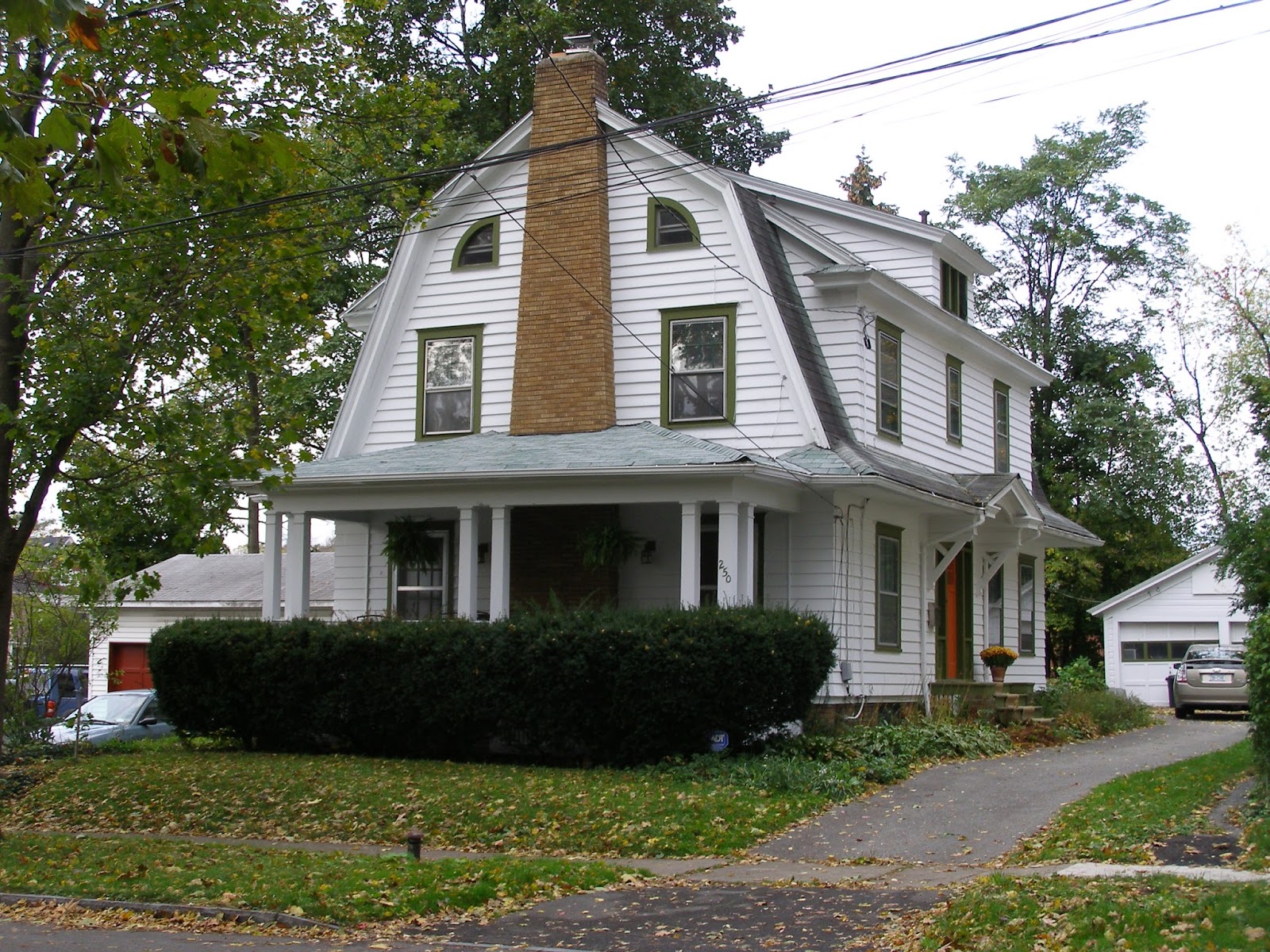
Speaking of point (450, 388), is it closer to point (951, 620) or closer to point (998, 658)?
point (951, 620)

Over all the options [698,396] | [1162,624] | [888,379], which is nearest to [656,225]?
[698,396]

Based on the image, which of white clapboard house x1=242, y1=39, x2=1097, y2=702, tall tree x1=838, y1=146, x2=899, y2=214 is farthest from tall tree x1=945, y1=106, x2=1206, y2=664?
white clapboard house x1=242, y1=39, x2=1097, y2=702

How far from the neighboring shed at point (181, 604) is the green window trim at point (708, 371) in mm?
13539

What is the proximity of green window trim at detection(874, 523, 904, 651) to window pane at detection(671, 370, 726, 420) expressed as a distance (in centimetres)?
288

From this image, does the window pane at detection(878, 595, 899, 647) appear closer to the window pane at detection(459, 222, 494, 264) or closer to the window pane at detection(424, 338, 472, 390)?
the window pane at detection(424, 338, 472, 390)

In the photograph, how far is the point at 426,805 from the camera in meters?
14.3

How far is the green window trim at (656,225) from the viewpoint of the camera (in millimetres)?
20422

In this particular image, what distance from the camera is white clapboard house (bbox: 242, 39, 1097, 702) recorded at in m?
18.8

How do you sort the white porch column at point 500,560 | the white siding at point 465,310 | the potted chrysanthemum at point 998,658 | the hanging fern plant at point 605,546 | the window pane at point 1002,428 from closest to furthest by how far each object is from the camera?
1. the white porch column at point 500,560
2. the hanging fern plant at point 605,546
3. the white siding at point 465,310
4. the potted chrysanthemum at point 998,658
5. the window pane at point 1002,428

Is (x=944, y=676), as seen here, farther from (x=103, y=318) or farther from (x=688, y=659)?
(x=103, y=318)

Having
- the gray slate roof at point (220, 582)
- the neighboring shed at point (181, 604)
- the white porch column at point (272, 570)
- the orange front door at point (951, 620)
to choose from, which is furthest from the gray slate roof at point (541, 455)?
the neighboring shed at point (181, 604)

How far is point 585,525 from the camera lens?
790 inches

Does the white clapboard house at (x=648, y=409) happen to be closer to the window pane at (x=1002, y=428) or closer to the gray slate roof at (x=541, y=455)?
the gray slate roof at (x=541, y=455)

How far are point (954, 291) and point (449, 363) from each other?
892cm
